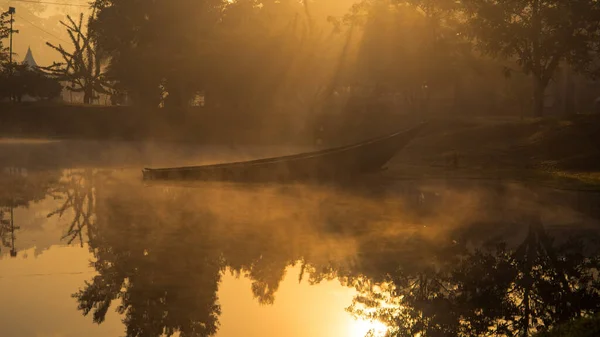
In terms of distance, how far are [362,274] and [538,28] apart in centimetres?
3873

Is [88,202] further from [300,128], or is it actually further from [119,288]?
[300,128]

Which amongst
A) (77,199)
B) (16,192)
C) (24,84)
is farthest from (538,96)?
(24,84)

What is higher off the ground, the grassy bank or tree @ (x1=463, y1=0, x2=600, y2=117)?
tree @ (x1=463, y1=0, x2=600, y2=117)

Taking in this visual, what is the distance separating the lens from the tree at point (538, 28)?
47125mm

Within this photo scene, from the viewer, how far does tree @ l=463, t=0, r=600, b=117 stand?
47.1 meters

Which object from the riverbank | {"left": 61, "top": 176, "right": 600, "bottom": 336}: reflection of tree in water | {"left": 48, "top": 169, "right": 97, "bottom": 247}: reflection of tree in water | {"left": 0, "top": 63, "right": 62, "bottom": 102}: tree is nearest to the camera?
{"left": 61, "top": 176, "right": 600, "bottom": 336}: reflection of tree in water

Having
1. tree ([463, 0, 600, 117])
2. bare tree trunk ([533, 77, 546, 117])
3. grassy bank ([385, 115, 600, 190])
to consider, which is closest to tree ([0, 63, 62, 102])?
grassy bank ([385, 115, 600, 190])

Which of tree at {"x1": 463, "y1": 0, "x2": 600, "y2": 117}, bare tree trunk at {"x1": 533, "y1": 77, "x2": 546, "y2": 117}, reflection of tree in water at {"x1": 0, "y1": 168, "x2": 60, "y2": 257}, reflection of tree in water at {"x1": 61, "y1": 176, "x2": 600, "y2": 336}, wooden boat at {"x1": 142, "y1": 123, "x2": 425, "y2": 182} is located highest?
tree at {"x1": 463, "y1": 0, "x2": 600, "y2": 117}

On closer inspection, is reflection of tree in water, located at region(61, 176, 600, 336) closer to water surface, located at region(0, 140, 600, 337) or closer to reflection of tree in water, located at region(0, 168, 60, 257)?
water surface, located at region(0, 140, 600, 337)

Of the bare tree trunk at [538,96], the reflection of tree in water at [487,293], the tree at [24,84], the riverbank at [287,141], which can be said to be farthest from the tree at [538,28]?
the tree at [24,84]

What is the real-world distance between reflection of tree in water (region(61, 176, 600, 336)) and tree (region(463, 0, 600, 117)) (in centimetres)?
3089

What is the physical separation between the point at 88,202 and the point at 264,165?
878 centimetres

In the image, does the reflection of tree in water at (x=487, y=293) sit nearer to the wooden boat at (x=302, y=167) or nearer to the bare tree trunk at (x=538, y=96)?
the wooden boat at (x=302, y=167)

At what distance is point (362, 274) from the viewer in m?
14.4
